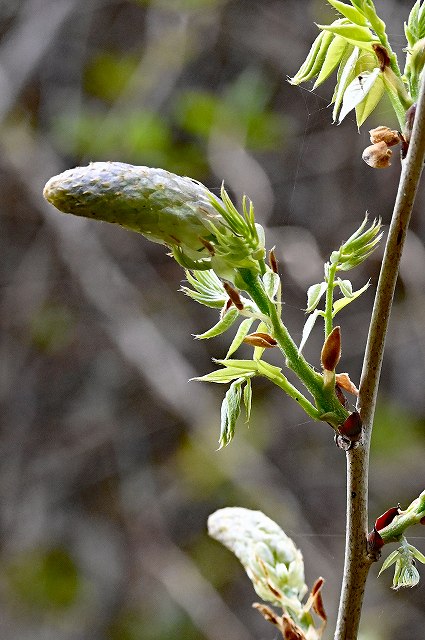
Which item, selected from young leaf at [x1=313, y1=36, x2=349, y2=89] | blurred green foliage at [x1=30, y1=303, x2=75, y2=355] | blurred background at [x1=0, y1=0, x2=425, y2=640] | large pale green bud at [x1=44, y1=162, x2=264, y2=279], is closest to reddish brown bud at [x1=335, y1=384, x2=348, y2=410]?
large pale green bud at [x1=44, y1=162, x2=264, y2=279]

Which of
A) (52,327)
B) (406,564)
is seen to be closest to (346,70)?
(406,564)

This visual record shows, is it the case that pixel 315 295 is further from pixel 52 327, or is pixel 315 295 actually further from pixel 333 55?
pixel 52 327

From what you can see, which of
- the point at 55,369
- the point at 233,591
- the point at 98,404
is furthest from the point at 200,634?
the point at 55,369

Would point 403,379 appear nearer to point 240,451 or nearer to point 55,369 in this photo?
point 240,451

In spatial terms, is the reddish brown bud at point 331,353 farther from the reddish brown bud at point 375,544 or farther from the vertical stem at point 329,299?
the reddish brown bud at point 375,544

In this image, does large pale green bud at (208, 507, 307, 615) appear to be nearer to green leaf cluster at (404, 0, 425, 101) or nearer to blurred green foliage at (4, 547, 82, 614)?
green leaf cluster at (404, 0, 425, 101)

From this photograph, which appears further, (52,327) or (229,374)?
(52,327)

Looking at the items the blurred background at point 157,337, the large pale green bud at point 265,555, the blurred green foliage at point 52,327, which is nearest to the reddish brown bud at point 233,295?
the large pale green bud at point 265,555
